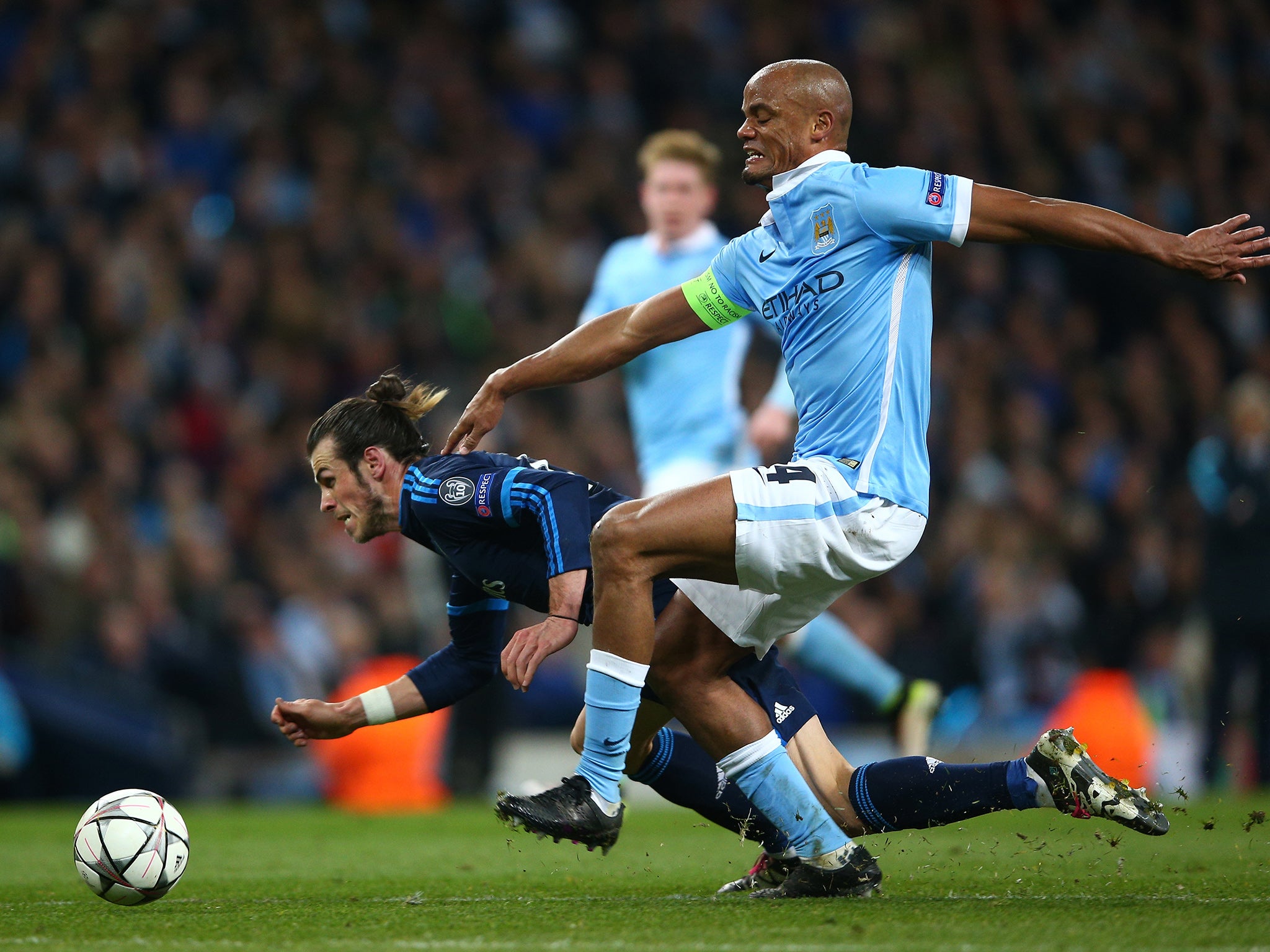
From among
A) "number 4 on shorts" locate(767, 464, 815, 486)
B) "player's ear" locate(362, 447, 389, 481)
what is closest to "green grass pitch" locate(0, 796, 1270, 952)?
"number 4 on shorts" locate(767, 464, 815, 486)

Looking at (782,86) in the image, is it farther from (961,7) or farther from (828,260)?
(961,7)

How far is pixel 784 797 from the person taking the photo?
162 inches

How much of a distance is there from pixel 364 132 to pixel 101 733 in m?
6.18

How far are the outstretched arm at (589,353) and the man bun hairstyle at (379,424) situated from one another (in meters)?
0.23

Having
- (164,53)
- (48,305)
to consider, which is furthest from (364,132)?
(48,305)

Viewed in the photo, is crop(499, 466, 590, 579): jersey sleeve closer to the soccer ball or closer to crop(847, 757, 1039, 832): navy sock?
crop(847, 757, 1039, 832): navy sock

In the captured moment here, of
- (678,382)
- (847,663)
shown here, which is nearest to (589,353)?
(678,382)

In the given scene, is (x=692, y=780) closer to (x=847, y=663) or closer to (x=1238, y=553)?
(x=847, y=663)

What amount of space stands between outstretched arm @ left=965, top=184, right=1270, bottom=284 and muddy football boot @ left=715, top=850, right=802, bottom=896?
1.88 m

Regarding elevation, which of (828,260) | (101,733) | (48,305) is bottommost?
(101,733)

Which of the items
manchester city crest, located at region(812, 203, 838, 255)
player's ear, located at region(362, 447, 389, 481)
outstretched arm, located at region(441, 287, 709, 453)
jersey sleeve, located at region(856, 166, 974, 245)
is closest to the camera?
jersey sleeve, located at region(856, 166, 974, 245)

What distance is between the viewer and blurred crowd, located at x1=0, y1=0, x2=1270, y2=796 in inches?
384

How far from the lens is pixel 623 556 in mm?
3891

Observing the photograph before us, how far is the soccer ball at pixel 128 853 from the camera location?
418cm
